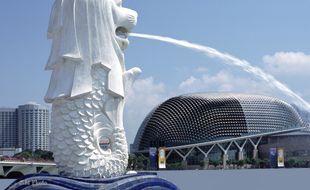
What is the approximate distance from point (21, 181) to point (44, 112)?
9599cm

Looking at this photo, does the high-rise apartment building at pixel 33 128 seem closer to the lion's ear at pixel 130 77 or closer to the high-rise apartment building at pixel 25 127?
the high-rise apartment building at pixel 25 127

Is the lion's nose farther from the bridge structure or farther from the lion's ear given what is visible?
the bridge structure

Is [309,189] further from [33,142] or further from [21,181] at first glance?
[33,142]

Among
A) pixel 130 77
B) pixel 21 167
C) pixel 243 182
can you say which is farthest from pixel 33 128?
pixel 130 77

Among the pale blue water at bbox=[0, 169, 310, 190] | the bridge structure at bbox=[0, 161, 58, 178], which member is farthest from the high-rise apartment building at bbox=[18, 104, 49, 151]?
the pale blue water at bbox=[0, 169, 310, 190]

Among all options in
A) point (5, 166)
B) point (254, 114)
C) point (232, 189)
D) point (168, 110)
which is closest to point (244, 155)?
point (254, 114)

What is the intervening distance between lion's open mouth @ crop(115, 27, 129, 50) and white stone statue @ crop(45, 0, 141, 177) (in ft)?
0.42

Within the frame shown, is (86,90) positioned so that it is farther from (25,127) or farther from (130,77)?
(25,127)

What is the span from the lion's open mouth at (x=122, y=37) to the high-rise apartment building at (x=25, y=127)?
9097 centimetres

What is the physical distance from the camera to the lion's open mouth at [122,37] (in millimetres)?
20828

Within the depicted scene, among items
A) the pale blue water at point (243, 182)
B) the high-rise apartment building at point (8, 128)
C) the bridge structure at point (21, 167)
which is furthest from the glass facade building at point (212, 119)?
the pale blue water at point (243, 182)

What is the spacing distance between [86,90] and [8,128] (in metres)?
98.7

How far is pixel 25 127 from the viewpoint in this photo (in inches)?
4464

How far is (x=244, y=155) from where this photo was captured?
332 ft
